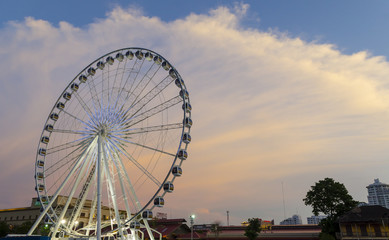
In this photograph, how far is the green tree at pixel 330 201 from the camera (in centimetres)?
5500

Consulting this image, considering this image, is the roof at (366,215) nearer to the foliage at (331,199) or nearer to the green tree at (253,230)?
the foliage at (331,199)

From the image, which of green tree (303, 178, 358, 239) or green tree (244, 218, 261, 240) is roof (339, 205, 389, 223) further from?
green tree (244, 218, 261, 240)

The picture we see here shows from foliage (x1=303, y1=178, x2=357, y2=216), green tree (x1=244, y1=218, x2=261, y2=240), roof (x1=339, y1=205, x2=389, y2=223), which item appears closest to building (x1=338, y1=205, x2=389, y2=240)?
roof (x1=339, y1=205, x2=389, y2=223)

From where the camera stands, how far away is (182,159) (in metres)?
33.3

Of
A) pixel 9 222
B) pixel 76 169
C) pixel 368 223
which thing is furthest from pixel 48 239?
pixel 9 222

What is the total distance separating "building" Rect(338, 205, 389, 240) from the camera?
48.9 m

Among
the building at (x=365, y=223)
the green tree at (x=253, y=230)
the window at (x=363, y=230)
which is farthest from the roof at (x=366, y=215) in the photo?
the green tree at (x=253, y=230)

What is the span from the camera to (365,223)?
50500mm

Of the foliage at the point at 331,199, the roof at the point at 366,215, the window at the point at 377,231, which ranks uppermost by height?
the foliage at the point at 331,199

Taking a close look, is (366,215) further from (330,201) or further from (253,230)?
(253,230)

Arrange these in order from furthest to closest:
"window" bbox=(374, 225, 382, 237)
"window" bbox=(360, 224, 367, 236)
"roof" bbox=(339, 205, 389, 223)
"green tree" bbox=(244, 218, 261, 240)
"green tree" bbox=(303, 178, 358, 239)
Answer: "green tree" bbox=(244, 218, 261, 240) < "green tree" bbox=(303, 178, 358, 239) < "window" bbox=(360, 224, 367, 236) < "roof" bbox=(339, 205, 389, 223) < "window" bbox=(374, 225, 382, 237)

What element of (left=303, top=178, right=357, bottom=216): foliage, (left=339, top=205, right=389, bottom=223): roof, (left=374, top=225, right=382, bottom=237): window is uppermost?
(left=303, top=178, right=357, bottom=216): foliage

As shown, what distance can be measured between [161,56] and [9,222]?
104394mm

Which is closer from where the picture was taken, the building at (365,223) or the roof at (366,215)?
the building at (365,223)
